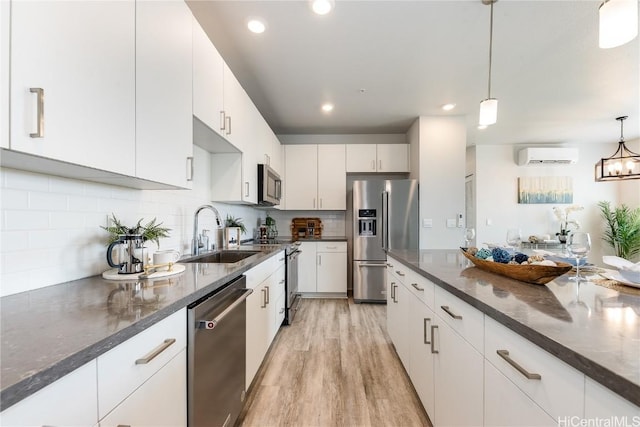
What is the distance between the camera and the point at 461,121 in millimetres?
3758

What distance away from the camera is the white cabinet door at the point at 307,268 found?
13.1ft

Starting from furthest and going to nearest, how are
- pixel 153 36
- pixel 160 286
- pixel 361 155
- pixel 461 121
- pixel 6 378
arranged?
pixel 361 155 → pixel 461 121 → pixel 153 36 → pixel 160 286 → pixel 6 378

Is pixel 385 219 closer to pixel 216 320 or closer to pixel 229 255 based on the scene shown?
pixel 229 255

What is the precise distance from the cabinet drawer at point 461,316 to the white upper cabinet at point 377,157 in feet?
10.2

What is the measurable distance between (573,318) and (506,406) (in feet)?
1.05

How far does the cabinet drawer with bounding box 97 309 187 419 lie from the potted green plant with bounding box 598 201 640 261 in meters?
6.92

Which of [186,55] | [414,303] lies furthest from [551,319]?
[186,55]

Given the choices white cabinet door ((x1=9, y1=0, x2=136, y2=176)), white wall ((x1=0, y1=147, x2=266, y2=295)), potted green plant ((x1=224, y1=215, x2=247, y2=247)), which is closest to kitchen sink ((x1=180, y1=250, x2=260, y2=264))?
potted green plant ((x1=224, y1=215, x2=247, y2=247))

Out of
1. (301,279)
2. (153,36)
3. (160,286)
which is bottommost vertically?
(301,279)

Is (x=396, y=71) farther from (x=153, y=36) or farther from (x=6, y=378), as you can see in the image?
(x=6, y=378)

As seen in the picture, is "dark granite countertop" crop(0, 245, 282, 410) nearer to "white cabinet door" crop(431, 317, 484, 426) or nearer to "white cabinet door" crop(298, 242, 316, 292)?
"white cabinet door" crop(431, 317, 484, 426)

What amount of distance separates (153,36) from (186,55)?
0.28 m

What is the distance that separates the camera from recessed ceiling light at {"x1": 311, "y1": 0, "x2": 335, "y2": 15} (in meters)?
1.73

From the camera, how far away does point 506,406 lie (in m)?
0.80
